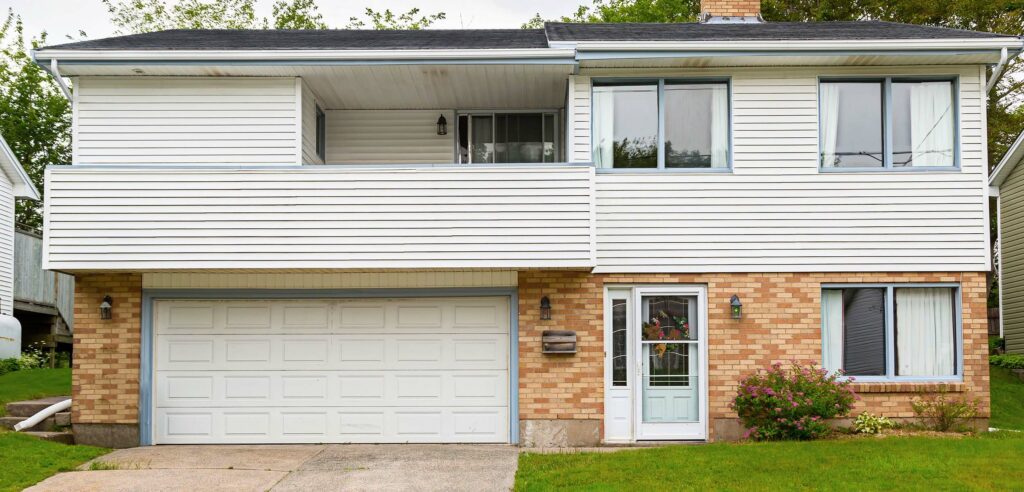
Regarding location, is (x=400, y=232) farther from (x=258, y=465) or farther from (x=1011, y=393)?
(x=1011, y=393)

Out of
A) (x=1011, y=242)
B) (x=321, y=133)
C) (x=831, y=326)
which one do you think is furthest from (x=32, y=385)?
(x=1011, y=242)

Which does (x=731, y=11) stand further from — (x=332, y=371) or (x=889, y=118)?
(x=332, y=371)

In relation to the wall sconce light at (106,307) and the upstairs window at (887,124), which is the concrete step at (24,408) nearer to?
the wall sconce light at (106,307)

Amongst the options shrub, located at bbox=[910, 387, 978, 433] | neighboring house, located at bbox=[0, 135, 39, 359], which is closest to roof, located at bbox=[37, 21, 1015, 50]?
shrub, located at bbox=[910, 387, 978, 433]

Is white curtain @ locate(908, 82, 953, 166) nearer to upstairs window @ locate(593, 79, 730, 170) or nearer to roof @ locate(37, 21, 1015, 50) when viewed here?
roof @ locate(37, 21, 1015, 50)

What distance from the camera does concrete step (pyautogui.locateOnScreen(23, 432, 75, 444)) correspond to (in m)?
12.3

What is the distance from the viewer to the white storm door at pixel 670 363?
493 inches

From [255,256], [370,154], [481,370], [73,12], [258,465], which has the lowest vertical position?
[258,465]

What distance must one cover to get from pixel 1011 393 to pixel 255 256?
13.0 metres

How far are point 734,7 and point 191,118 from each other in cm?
870

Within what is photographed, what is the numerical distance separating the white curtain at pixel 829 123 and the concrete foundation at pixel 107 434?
981 centimetres

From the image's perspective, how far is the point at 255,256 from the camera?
A: 11.9m

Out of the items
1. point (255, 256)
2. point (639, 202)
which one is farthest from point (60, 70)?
point (639, 202)

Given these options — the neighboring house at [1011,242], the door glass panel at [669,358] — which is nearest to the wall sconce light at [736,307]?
the door glass panel at [669,358]
